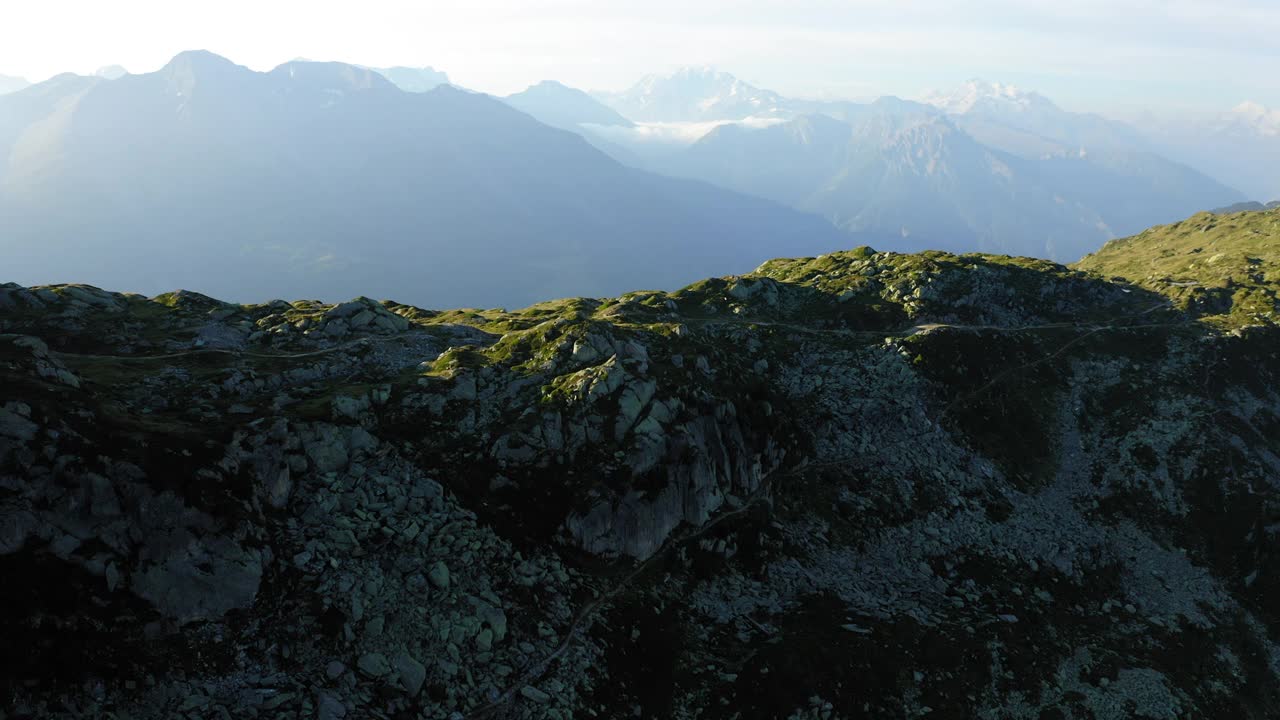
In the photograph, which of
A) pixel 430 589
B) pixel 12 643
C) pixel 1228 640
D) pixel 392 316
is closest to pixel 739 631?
pixel 430 589

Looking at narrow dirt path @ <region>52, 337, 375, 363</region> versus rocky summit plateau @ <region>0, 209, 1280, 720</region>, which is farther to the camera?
narrow dirt path @ <region>52, 337, 375, 363</region>

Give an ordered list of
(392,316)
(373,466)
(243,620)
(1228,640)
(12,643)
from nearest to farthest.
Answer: (12,643) < (243,620) < (373,466) < (1228,640) < (392,316)

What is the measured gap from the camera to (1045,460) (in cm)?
6594

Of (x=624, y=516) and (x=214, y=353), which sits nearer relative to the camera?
(x=624, y=516)

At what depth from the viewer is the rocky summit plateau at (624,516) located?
30.9 m

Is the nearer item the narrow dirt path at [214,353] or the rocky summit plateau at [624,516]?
the rocky summit plateau at [624,516]

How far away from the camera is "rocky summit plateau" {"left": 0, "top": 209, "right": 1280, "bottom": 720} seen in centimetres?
3088

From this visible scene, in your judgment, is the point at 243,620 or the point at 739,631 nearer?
the point at 243,620

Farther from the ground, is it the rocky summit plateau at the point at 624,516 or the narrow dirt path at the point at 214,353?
the narrow dirt path at the point at 214,353

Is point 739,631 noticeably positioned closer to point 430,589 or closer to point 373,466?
point 430,589

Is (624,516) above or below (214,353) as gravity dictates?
below

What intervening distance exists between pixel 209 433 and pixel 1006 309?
Result: 300 ft

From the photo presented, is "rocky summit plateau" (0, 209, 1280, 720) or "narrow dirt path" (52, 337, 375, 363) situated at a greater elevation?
"narrow dirt path" (52, 337, 375, 363)

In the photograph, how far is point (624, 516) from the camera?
44781 mm
